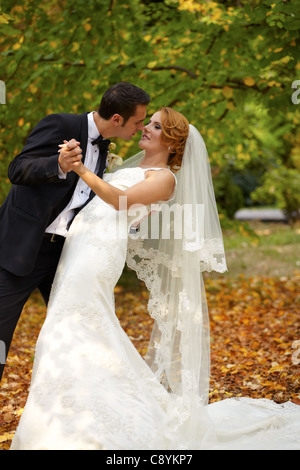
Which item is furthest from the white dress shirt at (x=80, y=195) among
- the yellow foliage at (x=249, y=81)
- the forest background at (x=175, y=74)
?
the yellow foliage at (x=249, y=81)

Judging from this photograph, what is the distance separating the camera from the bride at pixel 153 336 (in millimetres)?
3141

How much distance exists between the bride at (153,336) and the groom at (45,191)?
0.13 meters

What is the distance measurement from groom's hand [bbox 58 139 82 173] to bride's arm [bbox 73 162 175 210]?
3cm

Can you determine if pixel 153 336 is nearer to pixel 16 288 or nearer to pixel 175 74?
pixel 16 288

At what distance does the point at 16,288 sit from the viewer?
329 centimetres

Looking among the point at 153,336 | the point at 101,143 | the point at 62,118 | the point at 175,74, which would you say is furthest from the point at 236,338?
the point at 62,118

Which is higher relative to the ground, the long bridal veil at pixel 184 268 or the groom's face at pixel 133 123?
the groom's face at pixel 133 123

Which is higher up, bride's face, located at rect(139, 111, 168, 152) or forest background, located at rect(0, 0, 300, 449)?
bride's face, located at rect(139, 111, 168, 152)

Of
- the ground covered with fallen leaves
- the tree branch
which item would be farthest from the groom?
the tree branch

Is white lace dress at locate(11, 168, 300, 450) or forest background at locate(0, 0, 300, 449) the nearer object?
white lace dress at locate(11, 168, 300, 450)

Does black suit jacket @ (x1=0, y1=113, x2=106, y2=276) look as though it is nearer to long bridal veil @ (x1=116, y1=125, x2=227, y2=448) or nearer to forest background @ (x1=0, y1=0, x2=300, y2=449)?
long bridal veil @ (x1=116, y1=125, x2=227, y2=448)

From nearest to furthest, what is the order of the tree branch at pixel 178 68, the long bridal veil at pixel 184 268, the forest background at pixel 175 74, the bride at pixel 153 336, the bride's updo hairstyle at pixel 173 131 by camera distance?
the bride at pixel 153 336
the bride's updo hairstyle at pixel 173 131
the long bridal veil at pixel 184 268
the forest background at pixel 175 74
the tree branch at pixel 178 68

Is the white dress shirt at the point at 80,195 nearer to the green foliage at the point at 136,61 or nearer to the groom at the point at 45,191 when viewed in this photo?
the groom at the point at 45,191

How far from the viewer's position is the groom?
3160 mm
